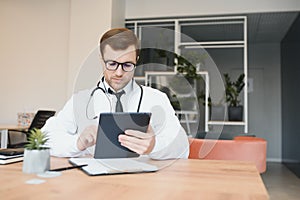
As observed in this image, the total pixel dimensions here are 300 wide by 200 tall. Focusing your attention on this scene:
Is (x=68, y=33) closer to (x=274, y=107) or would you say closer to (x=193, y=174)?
(x=193, y=174)

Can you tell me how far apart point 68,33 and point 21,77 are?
995 millimetres

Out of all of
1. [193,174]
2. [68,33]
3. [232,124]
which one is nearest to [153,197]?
[193,174]

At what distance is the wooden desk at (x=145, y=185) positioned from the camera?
2.38ft

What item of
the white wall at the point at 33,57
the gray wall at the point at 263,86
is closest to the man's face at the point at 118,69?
the white wall at the point at 33,57

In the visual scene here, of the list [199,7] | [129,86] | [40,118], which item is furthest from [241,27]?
[129,86]

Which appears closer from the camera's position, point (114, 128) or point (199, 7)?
point (114, 128)

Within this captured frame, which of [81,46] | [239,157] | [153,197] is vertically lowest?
[239,157]

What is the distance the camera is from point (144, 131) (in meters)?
1.10

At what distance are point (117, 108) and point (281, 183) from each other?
378cm

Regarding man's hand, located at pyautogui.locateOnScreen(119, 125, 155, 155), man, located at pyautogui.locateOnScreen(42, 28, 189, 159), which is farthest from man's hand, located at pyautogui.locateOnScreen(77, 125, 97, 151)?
man's hand, located at pyautogui.locateOnScreen(119, 125, 155, 155)

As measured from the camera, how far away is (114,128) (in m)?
1.03

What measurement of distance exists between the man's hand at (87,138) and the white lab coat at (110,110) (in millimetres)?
23

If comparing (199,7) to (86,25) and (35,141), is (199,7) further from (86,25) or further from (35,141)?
(35,141)

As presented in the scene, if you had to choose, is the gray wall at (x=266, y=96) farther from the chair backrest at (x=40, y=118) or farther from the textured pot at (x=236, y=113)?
the chair backrest at (x=40, y=118)
